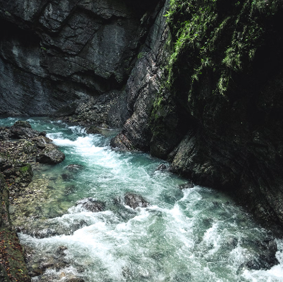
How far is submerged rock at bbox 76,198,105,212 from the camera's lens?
Answer: 780cm

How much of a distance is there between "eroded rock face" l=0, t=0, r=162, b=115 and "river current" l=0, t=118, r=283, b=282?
43.9 feet

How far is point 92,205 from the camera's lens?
26.0ft

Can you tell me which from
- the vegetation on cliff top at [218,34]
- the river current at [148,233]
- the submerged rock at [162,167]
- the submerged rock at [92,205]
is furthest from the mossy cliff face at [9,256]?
the vegetation on cliff top at [218,34]

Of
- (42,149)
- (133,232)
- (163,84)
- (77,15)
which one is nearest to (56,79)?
(77,15)

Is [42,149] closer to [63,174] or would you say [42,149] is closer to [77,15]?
[63,174]

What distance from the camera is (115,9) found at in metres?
20.0

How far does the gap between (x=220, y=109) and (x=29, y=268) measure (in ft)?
23.2

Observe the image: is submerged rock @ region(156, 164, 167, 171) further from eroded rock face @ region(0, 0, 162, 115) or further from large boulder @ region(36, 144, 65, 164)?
eroded rock face @ region(0, 0, 162, 115)

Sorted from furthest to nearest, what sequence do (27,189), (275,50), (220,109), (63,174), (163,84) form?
1. (163,84)
2. (63,174)
3. (27,189)
4. (220,109)
5. (275,50)

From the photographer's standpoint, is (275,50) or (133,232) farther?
(133,232)

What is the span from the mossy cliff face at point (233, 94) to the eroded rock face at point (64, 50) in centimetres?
1077

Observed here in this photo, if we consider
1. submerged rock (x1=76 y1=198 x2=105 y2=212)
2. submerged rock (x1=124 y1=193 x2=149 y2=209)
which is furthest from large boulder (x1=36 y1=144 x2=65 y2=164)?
submerged rock (x1=124 y1=193 x2=149 y2=209)

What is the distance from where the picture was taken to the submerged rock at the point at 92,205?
25.6 ft

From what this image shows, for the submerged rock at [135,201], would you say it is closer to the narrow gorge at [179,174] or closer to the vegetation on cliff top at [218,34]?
the narrow gorge at [179,174]
